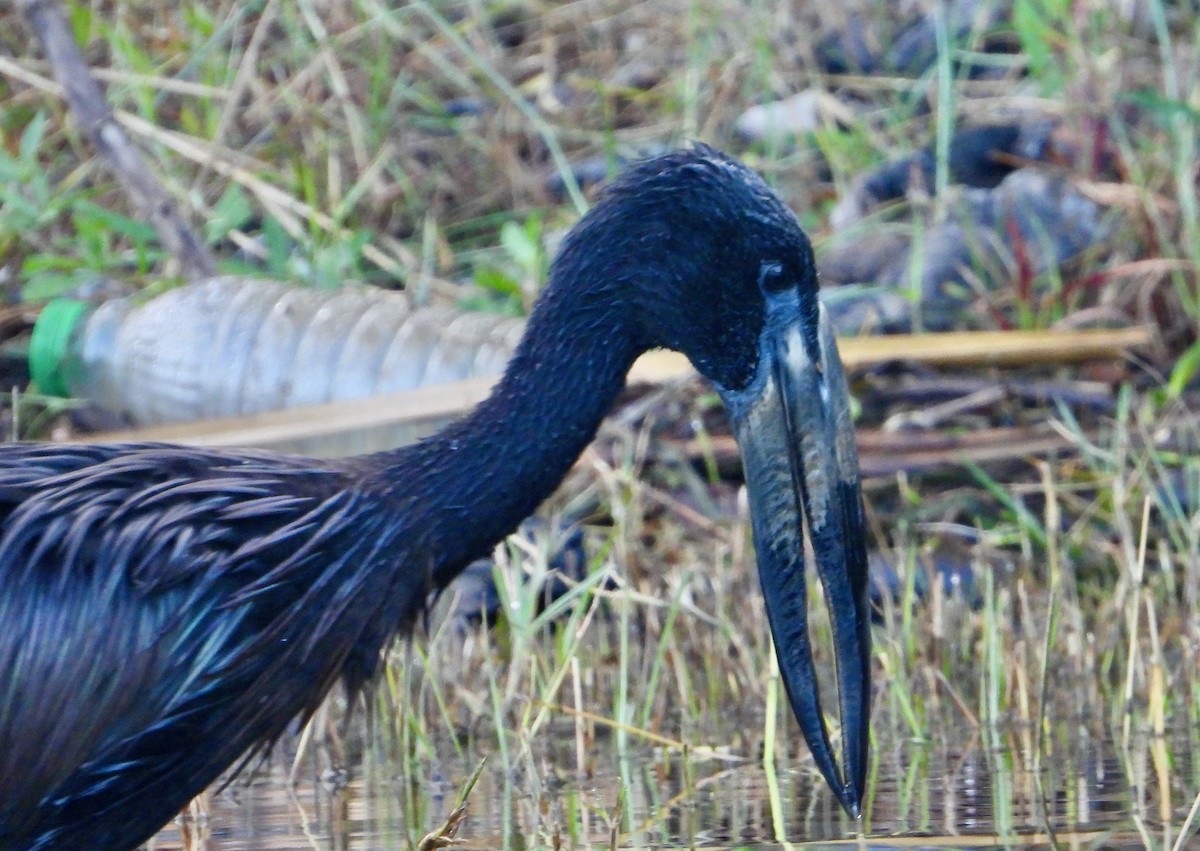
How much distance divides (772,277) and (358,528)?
71 cm

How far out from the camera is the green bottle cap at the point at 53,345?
249 inches

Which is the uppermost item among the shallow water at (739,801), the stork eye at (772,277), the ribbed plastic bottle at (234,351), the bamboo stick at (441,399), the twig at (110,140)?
the twig at (110,140)

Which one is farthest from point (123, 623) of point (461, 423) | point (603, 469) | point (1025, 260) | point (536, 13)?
point (536, 13)

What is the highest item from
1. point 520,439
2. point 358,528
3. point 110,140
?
point 110,140

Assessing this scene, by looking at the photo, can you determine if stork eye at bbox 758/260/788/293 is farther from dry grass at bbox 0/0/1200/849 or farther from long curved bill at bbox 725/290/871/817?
dry grass at bbox 0/0/1200/849

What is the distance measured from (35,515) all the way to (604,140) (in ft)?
17.0

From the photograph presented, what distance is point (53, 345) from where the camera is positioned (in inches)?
249

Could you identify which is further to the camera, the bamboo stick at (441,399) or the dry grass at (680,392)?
the bamboo stick at (441,399)

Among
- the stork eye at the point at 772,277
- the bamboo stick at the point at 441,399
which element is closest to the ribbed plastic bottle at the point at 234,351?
the bamboo stick at the point at 441,399

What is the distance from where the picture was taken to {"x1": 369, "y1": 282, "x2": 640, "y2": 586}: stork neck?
286cm

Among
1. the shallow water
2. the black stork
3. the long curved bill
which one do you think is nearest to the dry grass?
the shallow water

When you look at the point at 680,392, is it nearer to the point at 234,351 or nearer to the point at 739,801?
the point at 234,351

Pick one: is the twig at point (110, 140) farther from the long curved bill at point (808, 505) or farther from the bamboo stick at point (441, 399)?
the long curved bill at point (808, 505)

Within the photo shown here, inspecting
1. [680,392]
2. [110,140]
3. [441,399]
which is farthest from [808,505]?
[110,140]
